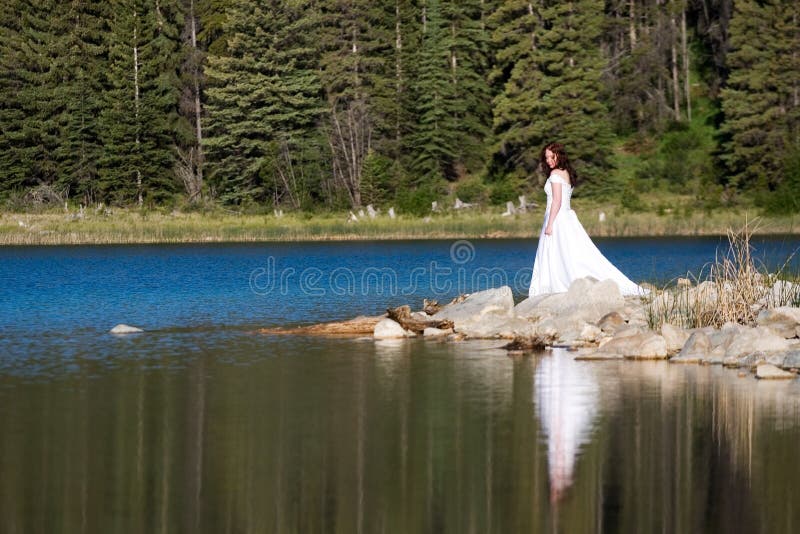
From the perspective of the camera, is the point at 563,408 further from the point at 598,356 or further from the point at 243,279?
the point at 243,279

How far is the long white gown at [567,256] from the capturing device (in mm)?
20219

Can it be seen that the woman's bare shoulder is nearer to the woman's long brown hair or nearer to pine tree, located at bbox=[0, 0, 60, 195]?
the woman's long brown hair

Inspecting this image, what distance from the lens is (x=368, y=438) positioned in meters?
11.5

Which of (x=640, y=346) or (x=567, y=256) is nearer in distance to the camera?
(x=640, y=346)

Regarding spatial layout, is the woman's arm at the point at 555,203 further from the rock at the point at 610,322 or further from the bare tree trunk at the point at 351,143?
the bare tree trunk at the point at 351,143

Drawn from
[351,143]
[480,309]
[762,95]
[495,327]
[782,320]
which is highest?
[762,95]

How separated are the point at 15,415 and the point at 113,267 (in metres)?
27.6

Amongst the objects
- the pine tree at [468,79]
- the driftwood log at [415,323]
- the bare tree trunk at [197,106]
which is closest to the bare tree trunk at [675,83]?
the pine tree at [468,79]

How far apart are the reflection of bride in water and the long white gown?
3.52 m

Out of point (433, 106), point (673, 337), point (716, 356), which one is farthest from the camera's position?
point (433, 106)

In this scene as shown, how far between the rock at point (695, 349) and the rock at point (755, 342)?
0.29m

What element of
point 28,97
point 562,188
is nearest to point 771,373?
point 562,188

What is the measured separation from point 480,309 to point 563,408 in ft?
22.7

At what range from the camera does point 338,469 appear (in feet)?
33.9
